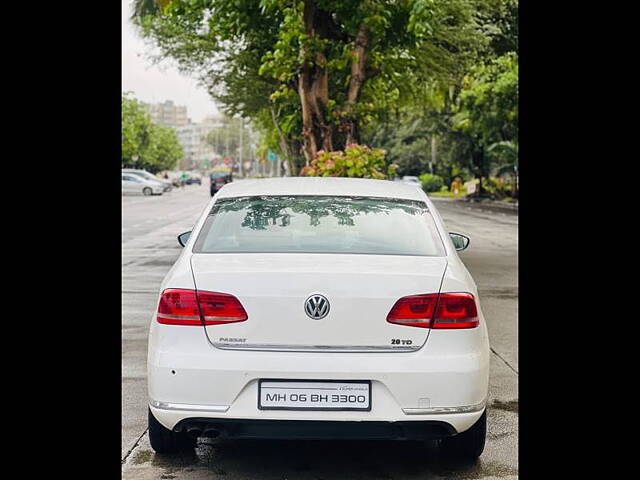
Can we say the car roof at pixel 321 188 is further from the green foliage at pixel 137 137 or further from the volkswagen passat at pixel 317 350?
the green foliage at pixel 137 137

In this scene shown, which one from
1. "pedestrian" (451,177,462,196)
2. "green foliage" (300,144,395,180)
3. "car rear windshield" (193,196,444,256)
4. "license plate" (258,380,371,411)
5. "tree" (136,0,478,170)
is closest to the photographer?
"license plate" (258,380,371,411)

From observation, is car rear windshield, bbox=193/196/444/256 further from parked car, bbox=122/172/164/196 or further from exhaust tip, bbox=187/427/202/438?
parked car, bbox=122/172/164/196

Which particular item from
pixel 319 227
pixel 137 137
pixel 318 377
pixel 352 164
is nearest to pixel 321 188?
pixel 319 227

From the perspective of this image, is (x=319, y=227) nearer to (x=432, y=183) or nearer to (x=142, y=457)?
(x=142, y=457)

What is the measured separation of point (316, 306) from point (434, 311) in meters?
0.56

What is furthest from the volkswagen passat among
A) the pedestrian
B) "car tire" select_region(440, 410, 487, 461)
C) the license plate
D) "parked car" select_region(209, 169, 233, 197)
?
the pedestrian

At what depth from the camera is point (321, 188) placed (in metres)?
5.75

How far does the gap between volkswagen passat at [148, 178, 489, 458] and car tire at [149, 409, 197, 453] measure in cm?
25

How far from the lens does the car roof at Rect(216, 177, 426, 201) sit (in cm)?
565
